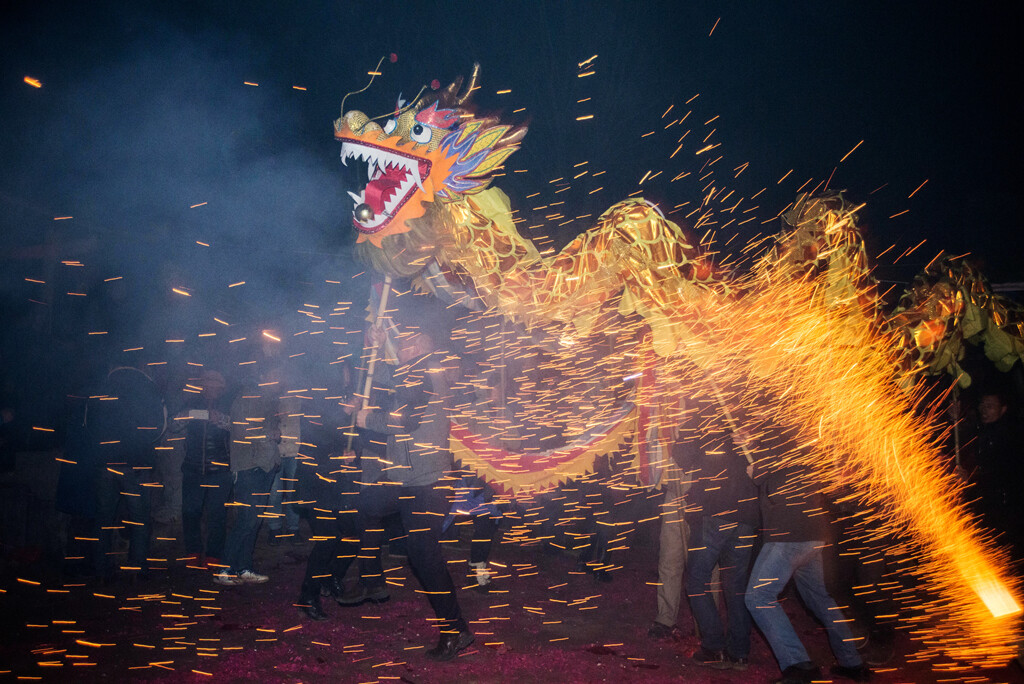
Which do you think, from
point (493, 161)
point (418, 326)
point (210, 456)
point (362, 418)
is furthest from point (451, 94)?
point (210, 456)

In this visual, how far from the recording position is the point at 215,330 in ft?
23.8

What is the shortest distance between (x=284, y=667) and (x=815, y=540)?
277cm

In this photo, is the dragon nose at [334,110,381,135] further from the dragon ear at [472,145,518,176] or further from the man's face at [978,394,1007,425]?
the man's face at [978,394,1007,425]

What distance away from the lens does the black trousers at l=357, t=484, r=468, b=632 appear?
3500 millimetres

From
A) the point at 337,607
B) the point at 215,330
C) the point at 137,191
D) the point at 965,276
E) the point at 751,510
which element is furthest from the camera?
the point at 215,330

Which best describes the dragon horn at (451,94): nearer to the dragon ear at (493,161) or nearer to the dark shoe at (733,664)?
the dragon ear at (493,161)

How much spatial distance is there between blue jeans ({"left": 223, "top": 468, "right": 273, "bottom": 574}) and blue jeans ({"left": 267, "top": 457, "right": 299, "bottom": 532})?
0.88 meters

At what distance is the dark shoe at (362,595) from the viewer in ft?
14.1

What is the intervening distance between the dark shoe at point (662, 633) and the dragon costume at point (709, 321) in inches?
42.4

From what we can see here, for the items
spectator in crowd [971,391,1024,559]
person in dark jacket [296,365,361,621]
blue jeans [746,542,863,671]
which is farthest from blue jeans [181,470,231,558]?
spectator in crowd [971,391,1024,559]

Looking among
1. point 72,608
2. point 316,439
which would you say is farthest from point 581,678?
point 72,608

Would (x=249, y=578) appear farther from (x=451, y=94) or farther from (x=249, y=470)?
(x=451, y=94)

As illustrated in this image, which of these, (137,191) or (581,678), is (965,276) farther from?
(137,191)

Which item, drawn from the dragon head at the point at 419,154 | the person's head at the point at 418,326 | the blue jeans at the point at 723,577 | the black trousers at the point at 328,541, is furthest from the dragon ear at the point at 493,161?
the blue jeans at the point at 723,577
